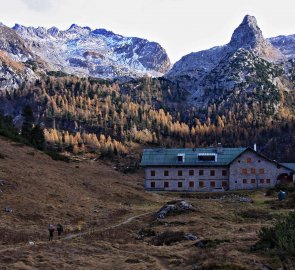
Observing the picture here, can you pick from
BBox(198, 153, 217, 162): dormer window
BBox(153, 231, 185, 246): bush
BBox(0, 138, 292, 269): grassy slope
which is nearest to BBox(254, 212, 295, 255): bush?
BBox(0, 138, 292, 269): grassy slope

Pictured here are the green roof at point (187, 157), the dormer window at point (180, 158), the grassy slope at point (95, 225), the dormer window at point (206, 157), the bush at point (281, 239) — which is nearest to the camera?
the bush at point (281, 239)

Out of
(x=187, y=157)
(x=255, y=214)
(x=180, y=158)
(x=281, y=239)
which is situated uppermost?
(x=187, y=157)

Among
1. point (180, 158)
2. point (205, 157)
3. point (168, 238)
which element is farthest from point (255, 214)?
point (180, 158)

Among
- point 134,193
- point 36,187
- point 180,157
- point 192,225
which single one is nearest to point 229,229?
point 192,225

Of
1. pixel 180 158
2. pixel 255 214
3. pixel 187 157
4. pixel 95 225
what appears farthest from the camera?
pixel 187 157

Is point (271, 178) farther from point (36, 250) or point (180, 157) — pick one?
point (36, 250)

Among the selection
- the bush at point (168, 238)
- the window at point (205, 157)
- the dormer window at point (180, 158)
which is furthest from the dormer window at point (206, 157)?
the bush at point (168, 238)

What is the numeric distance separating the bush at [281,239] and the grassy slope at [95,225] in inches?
43.2

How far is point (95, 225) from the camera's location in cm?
4241

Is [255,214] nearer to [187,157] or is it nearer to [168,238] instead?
[168,238]

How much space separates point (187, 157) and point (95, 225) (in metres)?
46.7

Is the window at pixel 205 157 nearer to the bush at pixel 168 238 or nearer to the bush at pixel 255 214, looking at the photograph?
the bush at pixel 255 214

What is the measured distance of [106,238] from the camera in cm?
3559

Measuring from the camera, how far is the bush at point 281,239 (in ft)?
74.8
